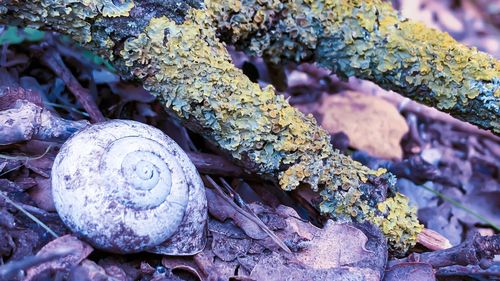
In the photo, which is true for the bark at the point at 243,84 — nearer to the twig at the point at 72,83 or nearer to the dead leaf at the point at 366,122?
the twig at the point at 72,83

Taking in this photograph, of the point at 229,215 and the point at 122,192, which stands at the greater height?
the point at 122,192

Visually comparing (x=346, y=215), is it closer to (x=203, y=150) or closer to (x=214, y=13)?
(x=203, y=150)

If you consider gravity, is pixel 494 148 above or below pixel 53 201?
below

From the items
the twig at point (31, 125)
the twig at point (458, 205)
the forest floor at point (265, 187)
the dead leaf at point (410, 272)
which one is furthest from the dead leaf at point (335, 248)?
the twig at point (31, 125)

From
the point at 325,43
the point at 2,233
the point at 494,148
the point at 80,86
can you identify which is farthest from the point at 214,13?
the point at 494,148

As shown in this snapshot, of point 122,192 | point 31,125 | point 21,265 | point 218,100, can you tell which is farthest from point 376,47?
point 21,265

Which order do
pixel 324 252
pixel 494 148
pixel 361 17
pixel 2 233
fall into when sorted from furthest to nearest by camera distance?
pixel 494 148 → pixel 361 17 → pixel 324 252 → pixel 2 233

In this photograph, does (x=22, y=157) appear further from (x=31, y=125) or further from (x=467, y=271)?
(x=467, y=271)

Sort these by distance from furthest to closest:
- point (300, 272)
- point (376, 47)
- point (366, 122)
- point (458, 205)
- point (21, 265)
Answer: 1. point (366, 122)
2. point (458, 205)
3. point (376, 47)
4. point (300, 272)
5. point (21, 265)
